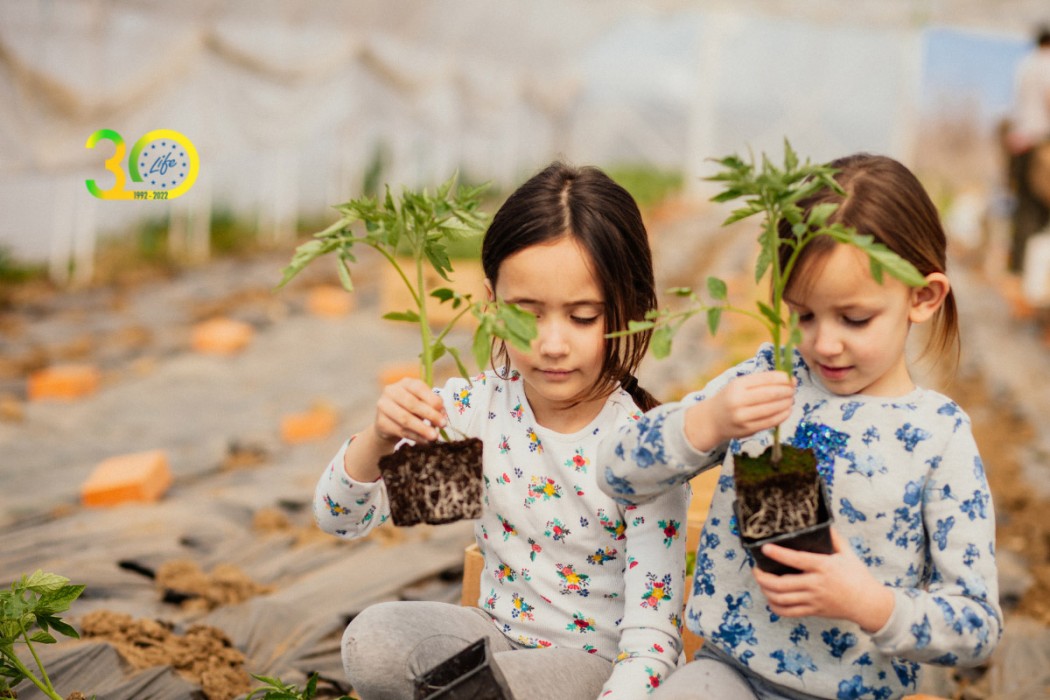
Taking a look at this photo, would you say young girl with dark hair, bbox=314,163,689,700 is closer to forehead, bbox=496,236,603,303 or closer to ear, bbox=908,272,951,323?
forehead, bbox=496,236,603,303

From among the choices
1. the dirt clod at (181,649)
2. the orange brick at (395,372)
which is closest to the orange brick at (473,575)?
the dirt clod at (181,649)

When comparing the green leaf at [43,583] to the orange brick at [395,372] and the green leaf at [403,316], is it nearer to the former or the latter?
the green leaf at [403,316]

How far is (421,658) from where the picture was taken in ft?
5.35

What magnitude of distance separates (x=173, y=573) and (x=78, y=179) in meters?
4.97

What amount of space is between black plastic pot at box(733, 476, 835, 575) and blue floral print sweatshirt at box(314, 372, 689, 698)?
28 cm

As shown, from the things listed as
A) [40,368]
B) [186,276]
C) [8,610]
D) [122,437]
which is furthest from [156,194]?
[186,276]

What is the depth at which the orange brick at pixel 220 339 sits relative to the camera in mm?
5871

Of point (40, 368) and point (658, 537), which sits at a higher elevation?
point (658, 537)

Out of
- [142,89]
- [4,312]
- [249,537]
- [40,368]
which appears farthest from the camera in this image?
[142,89]

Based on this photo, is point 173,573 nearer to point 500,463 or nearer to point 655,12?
point 500,463

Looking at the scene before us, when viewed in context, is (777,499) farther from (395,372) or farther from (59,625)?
(395,372)

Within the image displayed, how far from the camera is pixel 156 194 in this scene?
2254 mm

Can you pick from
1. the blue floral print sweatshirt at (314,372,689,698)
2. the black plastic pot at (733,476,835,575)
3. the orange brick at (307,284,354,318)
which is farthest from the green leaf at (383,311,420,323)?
the orange brick at (307,284,354,318)

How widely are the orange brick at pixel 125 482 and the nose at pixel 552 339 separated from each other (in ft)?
7.83
